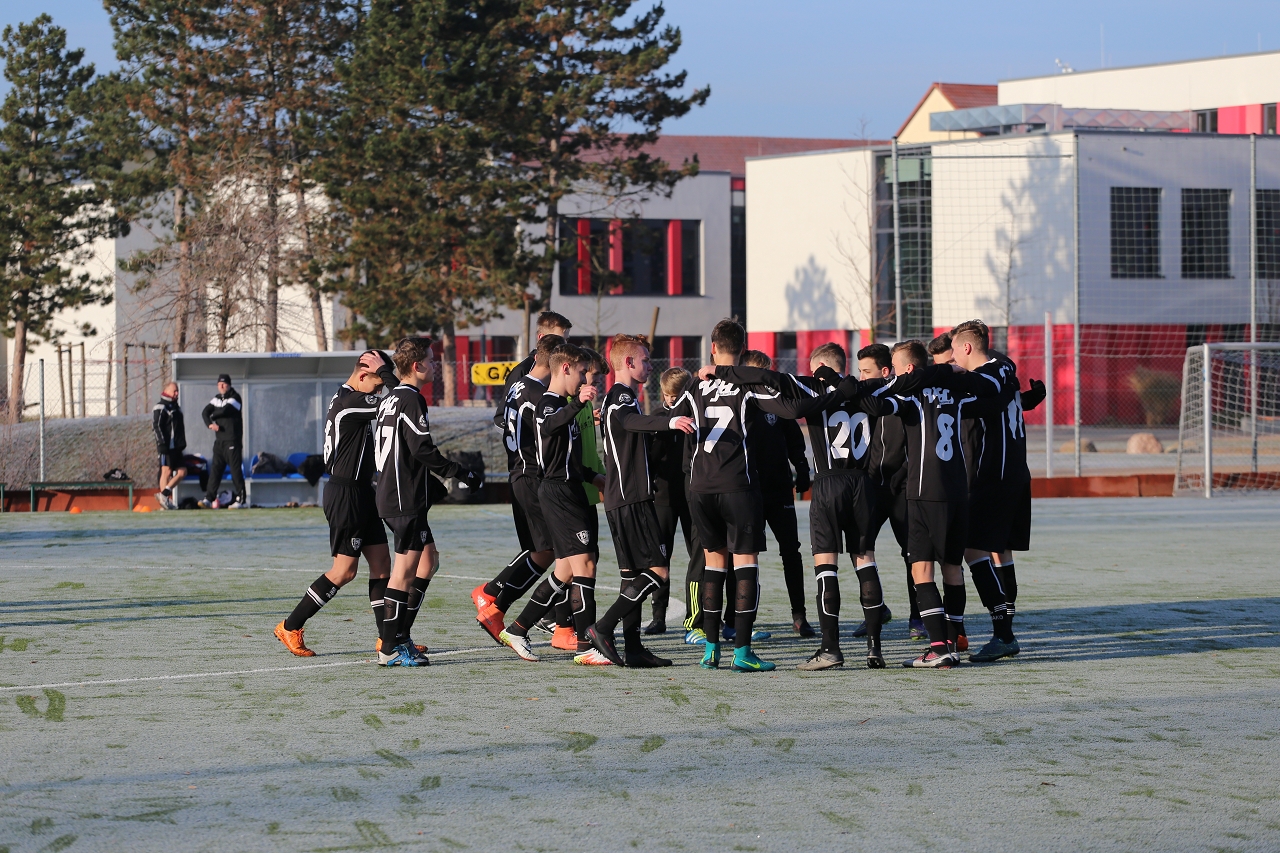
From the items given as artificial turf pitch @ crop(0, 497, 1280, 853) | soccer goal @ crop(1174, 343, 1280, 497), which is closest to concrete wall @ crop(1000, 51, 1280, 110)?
soccer goal @ crop(1174, 343, 1280, 497)

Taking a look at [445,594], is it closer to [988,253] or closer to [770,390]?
[770,390]

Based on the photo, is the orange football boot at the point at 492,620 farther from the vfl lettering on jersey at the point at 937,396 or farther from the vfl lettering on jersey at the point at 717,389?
the vfl lettering on jersey at the point at 937,396

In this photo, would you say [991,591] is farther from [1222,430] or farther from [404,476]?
[1222,430]

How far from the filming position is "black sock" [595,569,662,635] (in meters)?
7.77

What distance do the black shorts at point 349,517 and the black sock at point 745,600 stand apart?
6.72 ft

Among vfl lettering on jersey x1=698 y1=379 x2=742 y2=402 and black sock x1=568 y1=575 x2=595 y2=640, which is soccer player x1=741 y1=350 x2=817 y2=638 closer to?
vfl lettering on jersey x1=698 y1=379 x2=742 y2=402

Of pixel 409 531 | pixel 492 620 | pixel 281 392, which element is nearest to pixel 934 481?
pixel 492 620

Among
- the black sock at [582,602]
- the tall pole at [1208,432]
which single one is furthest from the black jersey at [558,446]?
the tall pole at [1208,432]

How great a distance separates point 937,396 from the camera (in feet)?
25.9

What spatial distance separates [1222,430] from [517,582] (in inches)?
705

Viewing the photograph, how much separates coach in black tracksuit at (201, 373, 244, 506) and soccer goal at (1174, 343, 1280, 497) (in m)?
13.6

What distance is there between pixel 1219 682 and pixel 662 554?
2.91 meters

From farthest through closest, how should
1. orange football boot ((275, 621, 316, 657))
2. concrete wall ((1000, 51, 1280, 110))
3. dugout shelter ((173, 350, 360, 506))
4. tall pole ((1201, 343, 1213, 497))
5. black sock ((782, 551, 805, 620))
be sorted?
concrete wall ((1000, 51, 1280, 110)) → dugout shelter ((173, 350, 360, 506)) → tall pole ((1201, 343, 1213, 497)) → black sock ((782, 551, 805, 620)) → orange football boot ((275, 621, 316, 657))

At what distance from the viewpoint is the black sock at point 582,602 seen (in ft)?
26.5
